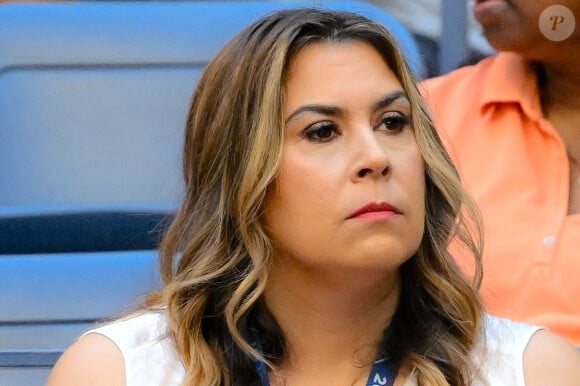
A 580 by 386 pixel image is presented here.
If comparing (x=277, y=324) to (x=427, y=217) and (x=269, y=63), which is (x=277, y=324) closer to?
(x=427, y=217)

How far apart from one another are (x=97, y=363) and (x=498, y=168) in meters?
0.80

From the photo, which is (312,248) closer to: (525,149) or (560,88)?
(525,149)

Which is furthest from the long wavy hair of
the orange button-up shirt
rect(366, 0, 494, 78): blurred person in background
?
rect(366, 0, 494, 78): blurred person in background

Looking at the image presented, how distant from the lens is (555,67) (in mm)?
2031

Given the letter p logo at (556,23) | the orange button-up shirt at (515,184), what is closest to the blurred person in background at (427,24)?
the orange button-up shirt at (515,184)

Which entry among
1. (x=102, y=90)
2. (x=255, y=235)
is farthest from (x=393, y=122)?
(x=102, y=90)

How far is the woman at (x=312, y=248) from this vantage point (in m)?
1.42

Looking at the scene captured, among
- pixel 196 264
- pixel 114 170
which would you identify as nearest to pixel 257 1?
pixel 114 170

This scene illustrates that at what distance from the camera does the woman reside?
4.66 ft

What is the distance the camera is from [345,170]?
140cm

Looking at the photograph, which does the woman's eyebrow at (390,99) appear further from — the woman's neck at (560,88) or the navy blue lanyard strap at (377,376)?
the woman's neck at (560,88)

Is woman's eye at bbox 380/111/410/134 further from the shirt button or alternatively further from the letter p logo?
the letter p logo

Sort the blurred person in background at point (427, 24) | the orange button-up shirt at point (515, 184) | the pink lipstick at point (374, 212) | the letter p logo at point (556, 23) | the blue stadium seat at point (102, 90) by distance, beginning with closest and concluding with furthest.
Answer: the pink lipstick at point (374, 212)
the orange button-up shirt at point (515, 184)
the letter p logo at point (556, 23)
the blue stadium seat at point (102, 90)
the blurred person in background at point (427, 24)

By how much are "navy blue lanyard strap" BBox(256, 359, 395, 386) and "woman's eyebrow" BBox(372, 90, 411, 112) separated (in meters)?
0.35
